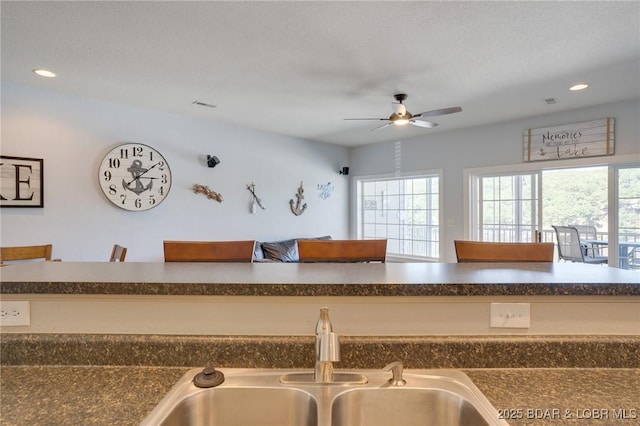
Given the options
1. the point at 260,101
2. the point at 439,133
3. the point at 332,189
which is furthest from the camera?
the point at 332,189

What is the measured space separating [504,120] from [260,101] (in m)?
3.25

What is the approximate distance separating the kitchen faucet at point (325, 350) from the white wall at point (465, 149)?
443 cm

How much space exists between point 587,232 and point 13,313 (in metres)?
5.55

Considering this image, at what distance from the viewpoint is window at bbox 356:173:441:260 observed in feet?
17.6

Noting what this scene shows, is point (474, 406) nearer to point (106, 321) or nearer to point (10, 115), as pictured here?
point (106, 321)

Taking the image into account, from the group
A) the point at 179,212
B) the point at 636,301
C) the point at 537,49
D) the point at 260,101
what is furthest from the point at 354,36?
the point at 179,212

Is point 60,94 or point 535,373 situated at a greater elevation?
point 60,94

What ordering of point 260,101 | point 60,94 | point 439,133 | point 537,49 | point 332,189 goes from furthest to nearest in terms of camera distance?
point 332,189 → point 439,133 → point 260,101 → point 60,94 → point 537,49

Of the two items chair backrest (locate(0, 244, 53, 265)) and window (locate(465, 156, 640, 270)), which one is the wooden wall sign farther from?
chair backrest (locate(0, 244, 53, 265))

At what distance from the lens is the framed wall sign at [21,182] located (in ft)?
9.86

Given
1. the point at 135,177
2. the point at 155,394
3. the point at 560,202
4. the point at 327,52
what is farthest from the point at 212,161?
the point at 560,202

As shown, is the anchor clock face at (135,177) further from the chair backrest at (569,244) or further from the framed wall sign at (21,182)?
the chair backrest at (569,244)

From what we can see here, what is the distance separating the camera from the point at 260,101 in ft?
11.8


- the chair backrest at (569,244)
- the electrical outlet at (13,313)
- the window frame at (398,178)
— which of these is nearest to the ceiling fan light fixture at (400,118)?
the window frame at (398,178)
